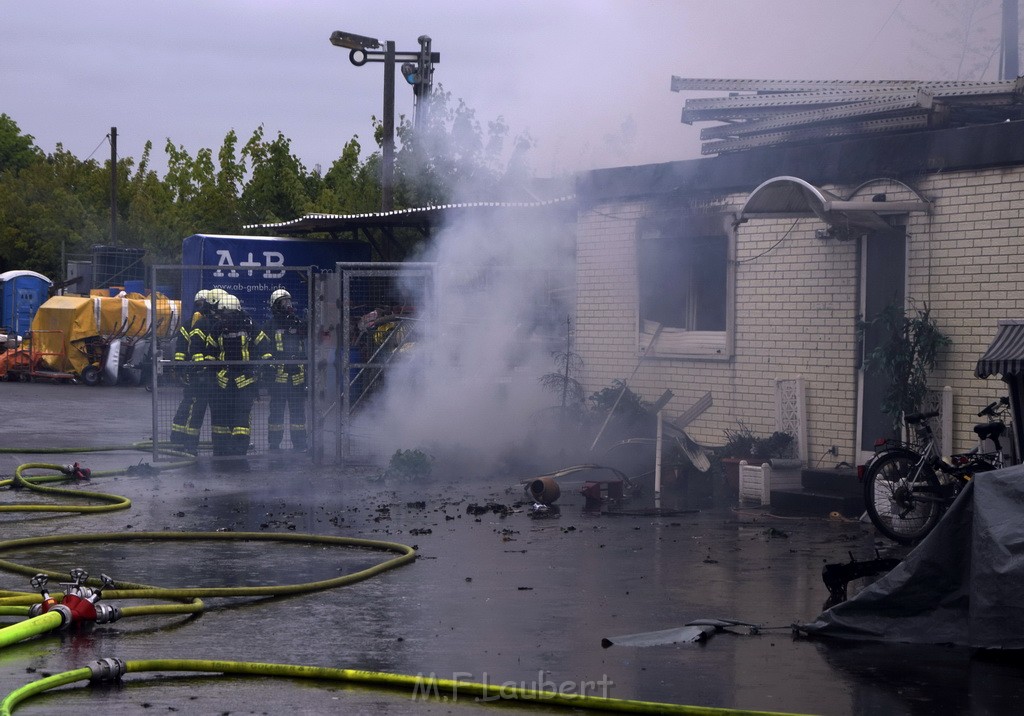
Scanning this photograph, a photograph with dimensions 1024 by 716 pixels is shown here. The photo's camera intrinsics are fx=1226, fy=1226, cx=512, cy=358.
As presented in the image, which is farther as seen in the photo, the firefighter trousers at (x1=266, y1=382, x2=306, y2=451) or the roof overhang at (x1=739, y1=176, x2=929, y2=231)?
the firefighter trousers at (x1=266, y1=382, x2=306, y2=451)

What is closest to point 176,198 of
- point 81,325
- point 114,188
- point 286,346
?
point 114,188

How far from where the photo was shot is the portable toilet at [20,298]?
128 ft

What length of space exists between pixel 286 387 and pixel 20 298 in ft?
92.3

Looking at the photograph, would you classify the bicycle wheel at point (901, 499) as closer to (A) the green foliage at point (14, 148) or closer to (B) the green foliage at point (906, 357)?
(B) the green foliage at point (906, 357)

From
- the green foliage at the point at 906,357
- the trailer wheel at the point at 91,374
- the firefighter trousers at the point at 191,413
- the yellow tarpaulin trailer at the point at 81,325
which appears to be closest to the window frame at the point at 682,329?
the green foliage at the point at 906,357

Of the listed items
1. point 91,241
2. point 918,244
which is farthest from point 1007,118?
point 91,241

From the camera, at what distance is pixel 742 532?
34.2 feet

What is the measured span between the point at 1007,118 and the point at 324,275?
25.5 feet

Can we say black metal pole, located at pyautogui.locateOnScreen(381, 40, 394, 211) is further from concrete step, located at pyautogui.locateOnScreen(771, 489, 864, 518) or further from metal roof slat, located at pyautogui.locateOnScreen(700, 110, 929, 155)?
concrete step, located at pyautogui.locateOnScreen(771, 489, 864, 518)

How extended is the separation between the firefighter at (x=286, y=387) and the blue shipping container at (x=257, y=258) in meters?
9.27

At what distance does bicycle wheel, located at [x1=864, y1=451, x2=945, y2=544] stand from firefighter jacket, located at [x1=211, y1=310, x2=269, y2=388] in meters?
7.63

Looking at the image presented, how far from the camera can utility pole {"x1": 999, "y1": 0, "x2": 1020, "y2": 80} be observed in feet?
49.3

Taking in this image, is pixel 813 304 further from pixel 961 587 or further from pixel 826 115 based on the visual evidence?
pixel 961 587

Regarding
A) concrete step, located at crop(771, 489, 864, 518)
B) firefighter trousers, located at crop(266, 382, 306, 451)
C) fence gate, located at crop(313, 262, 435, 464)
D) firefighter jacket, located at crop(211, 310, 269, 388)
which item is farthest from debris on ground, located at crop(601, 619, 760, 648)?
Answer: firefighter trousers, located at crop(266, 382, 306, 451)
